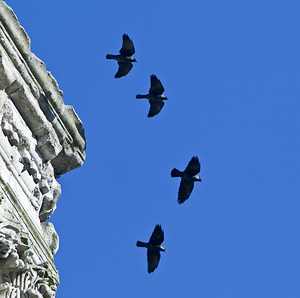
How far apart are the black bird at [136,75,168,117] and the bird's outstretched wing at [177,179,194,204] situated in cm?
148

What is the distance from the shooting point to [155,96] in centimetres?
1962

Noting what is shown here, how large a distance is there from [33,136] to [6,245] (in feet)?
6.33

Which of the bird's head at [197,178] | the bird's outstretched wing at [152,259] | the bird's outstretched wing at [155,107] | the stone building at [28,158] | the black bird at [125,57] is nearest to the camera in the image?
the stone building at [28,158]

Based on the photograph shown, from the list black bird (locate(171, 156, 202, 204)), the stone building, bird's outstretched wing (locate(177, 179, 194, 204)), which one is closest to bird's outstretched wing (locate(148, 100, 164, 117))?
black bird (locate(171, 156, 202, 204))

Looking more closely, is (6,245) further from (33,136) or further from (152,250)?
(152,250)

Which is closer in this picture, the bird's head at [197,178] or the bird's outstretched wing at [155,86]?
the bird's head at [197,178]

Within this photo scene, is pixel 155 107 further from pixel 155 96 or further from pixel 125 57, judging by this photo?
pixel 125 57

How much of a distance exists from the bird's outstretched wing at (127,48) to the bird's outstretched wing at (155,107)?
1.04 metres

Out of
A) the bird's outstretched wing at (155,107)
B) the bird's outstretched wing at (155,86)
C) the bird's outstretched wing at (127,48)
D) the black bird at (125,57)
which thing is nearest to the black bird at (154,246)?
the bird's outstretched wing at (155,107)

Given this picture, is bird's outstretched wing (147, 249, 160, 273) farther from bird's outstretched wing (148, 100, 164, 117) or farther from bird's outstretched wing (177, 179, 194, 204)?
bird's outstretched wing (148, 100, 164, 117)

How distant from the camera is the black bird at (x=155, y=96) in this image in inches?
771

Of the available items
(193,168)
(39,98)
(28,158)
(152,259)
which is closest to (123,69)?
(193,168)

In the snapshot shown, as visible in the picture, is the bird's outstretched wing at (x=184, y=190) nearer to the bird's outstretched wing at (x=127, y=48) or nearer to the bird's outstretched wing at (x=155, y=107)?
the bird's outstretched wing at (x=155, y=107)

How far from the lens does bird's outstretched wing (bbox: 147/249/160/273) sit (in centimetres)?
1759
